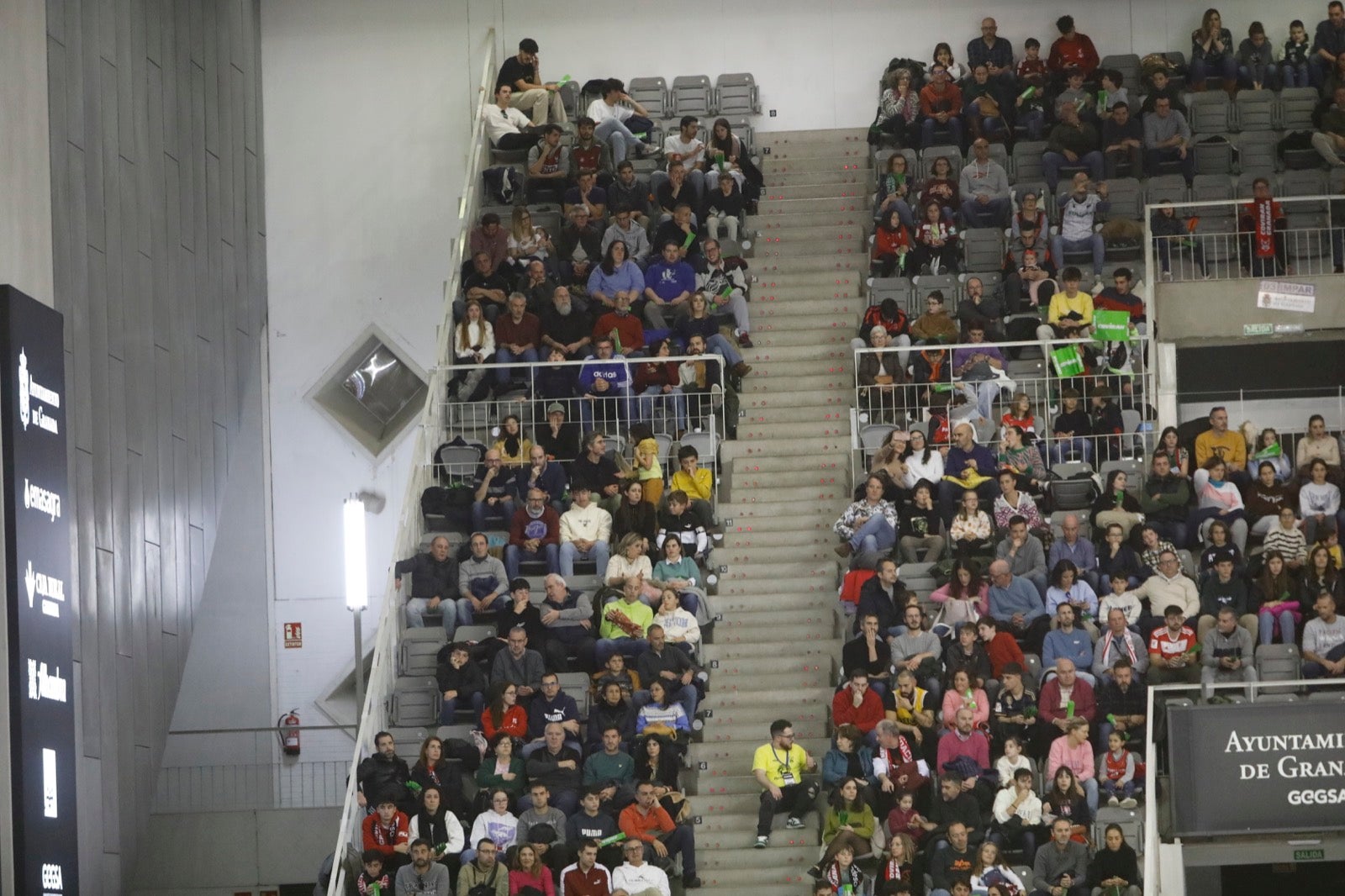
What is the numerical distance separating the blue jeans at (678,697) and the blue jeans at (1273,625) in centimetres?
380

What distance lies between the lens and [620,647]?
1447 centimetres

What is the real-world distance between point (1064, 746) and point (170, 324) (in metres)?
7.79

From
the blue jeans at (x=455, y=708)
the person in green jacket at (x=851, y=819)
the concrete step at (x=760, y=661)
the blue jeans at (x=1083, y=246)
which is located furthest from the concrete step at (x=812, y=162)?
the person in green jacket at (x=851, y=819)

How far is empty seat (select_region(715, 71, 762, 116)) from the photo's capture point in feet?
65.9

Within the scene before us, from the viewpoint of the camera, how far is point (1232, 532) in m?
15.1

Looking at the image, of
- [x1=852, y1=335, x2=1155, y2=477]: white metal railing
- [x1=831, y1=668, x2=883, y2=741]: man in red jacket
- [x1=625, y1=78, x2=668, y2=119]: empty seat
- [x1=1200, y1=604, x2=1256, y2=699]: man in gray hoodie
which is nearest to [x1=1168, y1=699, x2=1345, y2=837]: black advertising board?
[x1=1200, y1=604, x2=1256, y2=699]: man in gray hoodie

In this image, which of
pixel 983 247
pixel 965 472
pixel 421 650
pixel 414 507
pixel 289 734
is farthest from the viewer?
pixel 289 734

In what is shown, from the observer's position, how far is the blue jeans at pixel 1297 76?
762 inches

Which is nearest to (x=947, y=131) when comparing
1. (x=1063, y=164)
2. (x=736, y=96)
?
(x=1063, y=164)

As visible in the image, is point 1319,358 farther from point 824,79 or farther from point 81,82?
point 81,82

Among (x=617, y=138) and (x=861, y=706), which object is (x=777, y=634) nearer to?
(x=861, y=706)

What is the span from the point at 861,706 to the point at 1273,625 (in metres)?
2.87

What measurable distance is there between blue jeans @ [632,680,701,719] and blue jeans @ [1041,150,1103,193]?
6.69 m

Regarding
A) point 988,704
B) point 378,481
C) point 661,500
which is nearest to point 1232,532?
point 988,704
